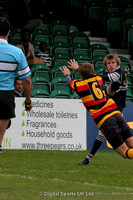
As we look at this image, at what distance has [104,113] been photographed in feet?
28.0

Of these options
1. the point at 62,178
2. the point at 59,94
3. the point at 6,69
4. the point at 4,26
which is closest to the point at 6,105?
the point at 6,69

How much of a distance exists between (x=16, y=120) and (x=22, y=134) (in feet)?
1.21

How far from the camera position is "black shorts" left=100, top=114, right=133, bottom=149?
8125 mm

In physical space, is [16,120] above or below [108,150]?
above

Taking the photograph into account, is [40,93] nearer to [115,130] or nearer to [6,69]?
[115,130]

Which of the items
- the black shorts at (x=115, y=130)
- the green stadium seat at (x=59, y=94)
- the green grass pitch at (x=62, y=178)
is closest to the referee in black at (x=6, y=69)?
the green grass pitch at (x=62, y=178)

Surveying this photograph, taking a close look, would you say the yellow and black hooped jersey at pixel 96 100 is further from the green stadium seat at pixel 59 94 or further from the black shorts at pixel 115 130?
the green stadium seat at pixel 59 94

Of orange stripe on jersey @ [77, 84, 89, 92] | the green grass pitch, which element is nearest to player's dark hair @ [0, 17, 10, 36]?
the green grass pitch

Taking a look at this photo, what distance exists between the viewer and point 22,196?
5.93 meters

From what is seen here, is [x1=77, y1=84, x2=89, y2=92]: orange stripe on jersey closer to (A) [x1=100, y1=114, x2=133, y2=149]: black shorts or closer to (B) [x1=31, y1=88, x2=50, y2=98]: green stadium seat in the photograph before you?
(A) [x1=100, y1=114, x2=133, y2=149]: black shorts

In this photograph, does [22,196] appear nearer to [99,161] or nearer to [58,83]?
[99,161]

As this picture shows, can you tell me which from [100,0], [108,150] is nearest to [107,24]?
[100,0]

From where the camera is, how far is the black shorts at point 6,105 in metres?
6.63

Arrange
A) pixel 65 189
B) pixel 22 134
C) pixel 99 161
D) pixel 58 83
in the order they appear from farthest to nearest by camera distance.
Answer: pixel 58 83 → pixel 22 134 → pixel 99 161 → pixel 65 189
